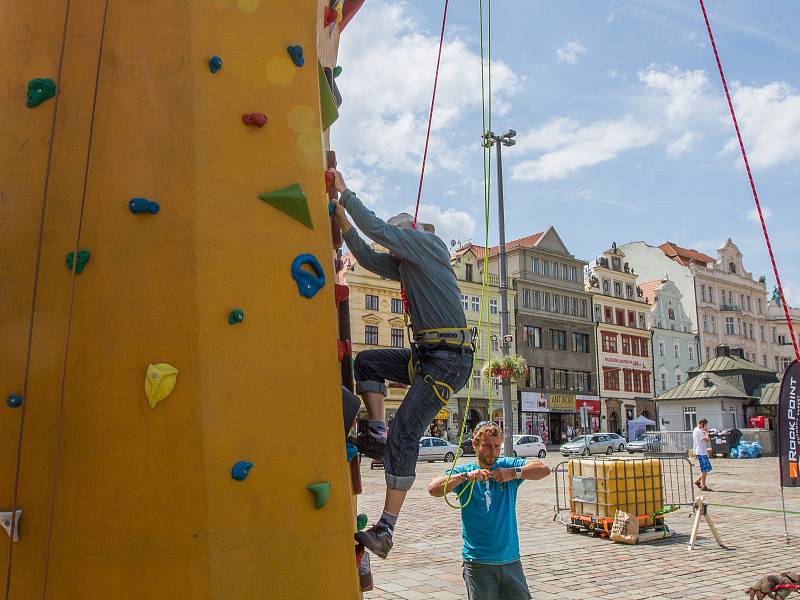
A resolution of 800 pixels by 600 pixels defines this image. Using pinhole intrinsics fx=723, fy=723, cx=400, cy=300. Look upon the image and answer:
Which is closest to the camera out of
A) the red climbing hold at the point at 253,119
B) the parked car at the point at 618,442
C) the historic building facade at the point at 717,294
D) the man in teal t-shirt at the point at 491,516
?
the red climbing hold at the point at 253,119

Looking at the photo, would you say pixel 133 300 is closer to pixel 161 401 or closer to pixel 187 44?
pixel 161 401

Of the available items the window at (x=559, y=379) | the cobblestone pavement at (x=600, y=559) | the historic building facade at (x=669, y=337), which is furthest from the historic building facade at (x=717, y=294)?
the cobblestone pavement at (x=600, y=559)

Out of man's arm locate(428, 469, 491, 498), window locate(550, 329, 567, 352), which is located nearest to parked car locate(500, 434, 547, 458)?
window locate(550, 329, 567, 352)

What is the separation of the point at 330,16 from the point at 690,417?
142 feet

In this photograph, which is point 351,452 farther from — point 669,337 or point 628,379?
point 669,337

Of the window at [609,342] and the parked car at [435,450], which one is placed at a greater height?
the window at [609,342]

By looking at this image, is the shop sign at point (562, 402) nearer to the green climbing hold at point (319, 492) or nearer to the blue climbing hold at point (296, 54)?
the blue climbing hold at point (296, 54)

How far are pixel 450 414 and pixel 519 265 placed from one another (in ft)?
42.7

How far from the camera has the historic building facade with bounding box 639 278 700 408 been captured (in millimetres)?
62688

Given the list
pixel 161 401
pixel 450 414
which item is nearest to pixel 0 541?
pixel 161 401

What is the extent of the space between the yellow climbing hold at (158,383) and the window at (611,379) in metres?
58.0

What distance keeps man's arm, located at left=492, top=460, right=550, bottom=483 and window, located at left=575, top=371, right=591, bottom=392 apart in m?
52.4

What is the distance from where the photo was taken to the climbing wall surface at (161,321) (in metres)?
2.61

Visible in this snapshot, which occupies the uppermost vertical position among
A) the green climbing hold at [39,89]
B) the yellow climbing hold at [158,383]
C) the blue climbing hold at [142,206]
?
the green climbing hold at [39,89]
